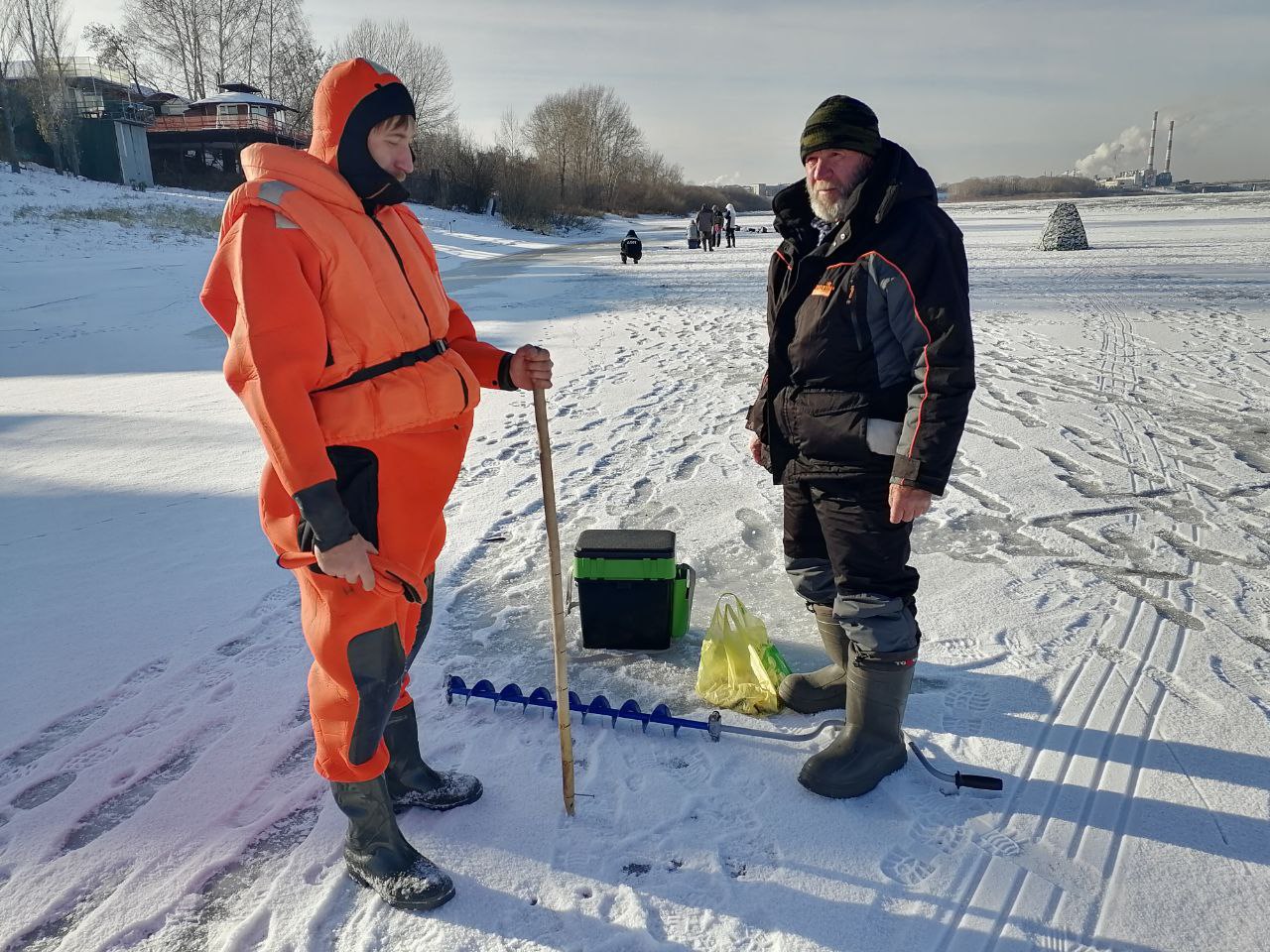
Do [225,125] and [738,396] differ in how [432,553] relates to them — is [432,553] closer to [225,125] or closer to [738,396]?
[738,396]

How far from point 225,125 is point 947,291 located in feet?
144

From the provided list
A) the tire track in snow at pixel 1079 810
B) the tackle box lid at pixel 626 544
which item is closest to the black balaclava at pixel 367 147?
the tackle box lid at pixel 626 544

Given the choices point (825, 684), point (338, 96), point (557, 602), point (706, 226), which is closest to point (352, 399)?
point (338, 96)

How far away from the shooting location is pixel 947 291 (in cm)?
236

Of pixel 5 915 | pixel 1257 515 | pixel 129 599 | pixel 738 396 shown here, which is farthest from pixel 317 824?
pixel 738 396

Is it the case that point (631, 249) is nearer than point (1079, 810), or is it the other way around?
point (1079, 810)

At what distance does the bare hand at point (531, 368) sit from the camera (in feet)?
8.31

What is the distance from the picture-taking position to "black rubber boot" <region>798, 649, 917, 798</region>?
273 centimetres

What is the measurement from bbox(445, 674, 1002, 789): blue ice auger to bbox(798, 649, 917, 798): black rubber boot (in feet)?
0.46

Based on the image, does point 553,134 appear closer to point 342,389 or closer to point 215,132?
point 215,132

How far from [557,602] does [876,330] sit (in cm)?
126

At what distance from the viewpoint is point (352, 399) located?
2.06 metres

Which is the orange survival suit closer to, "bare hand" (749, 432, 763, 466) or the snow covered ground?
the snow covered ground

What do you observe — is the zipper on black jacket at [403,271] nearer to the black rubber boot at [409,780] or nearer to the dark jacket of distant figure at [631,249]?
the black rubber boot at [409,780]
